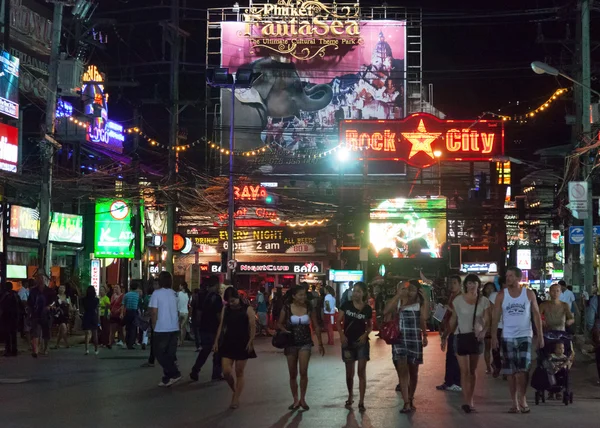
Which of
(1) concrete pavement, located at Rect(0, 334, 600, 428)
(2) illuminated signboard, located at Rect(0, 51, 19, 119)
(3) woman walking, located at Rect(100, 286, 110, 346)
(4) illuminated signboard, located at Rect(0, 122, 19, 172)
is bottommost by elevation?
(1) concrete pavement, located at Rect(0, 334, 600, 428)

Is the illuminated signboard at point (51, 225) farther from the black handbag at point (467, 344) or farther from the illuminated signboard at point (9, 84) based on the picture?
the black handbag at point (467, 344)

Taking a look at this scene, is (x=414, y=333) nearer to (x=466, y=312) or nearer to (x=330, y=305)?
(x=466, y=312)

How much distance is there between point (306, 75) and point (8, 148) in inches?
1108

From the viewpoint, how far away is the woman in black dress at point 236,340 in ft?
39.5

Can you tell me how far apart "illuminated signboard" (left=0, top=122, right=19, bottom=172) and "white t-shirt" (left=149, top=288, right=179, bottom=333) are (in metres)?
14.8

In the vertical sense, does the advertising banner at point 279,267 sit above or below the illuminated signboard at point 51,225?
below

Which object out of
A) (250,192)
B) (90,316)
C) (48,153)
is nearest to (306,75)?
(250,192)

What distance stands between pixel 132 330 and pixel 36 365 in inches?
220

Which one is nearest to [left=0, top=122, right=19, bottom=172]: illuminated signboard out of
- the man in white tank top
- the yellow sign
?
the man in white tank top

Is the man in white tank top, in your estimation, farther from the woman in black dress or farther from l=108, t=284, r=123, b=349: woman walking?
l=108, t=284, r=123, b=349: woman walking

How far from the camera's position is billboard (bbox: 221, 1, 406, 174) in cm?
5322

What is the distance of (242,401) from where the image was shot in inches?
495

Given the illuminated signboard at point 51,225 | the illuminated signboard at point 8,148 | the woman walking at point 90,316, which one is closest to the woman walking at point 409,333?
the woman walking at point 90,316

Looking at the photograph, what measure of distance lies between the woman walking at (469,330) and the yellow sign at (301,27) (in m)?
43.1
